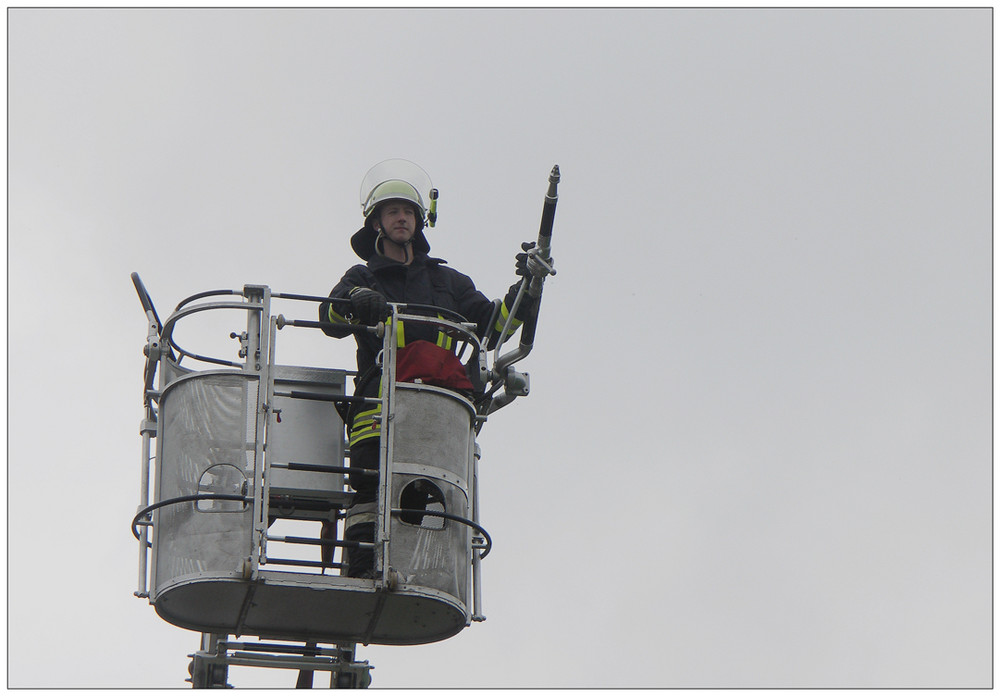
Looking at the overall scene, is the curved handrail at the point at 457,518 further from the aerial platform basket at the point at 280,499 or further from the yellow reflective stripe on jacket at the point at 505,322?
the yellow reflective stripe on jacket at the point at 505,322

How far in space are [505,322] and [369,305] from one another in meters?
1.40

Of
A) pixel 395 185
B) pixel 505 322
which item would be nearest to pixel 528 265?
pixel 505 322

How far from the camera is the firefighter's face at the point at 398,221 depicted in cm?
1284

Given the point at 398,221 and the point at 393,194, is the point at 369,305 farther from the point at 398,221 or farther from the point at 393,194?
the point at 393,194

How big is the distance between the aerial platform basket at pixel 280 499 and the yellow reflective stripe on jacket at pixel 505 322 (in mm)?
562

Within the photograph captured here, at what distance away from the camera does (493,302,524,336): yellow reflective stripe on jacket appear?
12.2 meters

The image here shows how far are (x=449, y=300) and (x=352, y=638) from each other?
257 centimetres

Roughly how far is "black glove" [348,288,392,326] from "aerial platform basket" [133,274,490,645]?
0.35 ft

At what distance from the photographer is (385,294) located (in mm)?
12375

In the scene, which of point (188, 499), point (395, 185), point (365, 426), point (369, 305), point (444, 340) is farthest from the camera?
point (395, 185)

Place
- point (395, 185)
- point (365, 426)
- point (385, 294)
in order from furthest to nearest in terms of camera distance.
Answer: point (395, 185) → point (385, 294) → point (365, 426)

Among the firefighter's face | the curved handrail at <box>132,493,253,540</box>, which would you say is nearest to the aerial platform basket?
the curved handrail at <box>132,493,253,540</box>

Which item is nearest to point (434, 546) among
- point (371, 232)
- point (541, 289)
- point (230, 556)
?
point (230, 556)

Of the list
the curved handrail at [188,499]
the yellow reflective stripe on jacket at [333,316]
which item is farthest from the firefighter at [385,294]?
the curved handrail at [188,499]
